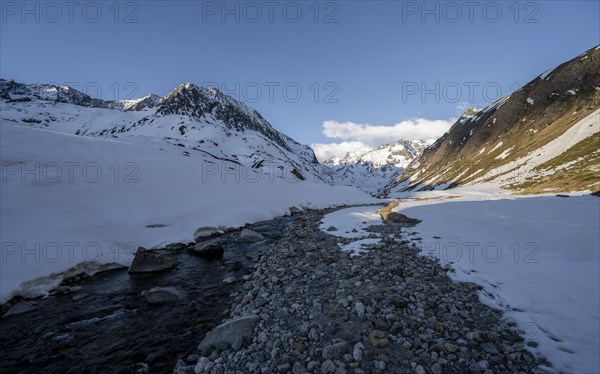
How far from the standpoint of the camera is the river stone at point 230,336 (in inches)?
287

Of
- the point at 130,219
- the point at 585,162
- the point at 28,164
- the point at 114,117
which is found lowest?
the point at 130,219

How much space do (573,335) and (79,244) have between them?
19.5m

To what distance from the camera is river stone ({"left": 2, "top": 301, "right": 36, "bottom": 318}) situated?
9.65 meters

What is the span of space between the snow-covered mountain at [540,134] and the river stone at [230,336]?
203ft

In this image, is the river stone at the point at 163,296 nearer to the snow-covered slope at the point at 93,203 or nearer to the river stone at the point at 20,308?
the river stone at the point at 20,308

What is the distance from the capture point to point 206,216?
24.6 m

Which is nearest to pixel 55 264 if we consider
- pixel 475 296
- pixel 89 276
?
pixel 89 276

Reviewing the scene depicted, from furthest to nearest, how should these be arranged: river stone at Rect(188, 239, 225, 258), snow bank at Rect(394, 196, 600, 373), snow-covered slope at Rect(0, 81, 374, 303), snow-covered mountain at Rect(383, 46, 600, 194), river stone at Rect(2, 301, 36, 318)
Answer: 1. snow-covered mountain at Rect(383, 46, 600, 194)
2. river stone at Rect(188, 239, 225, 258)
3. snow-covered slope at Rect(0, 81, 374, 303)
4. river stone at Rect(2, 301, 36, 318)
5. snow bank at Rect(394, 196, 600, 373)

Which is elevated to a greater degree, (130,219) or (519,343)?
(130,219)

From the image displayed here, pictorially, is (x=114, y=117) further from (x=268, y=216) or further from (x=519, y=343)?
(x=519, y=343)

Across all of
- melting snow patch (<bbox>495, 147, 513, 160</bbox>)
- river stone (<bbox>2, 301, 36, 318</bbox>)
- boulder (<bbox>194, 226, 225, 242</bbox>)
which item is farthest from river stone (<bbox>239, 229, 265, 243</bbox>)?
melting snow patch (<bbox>495, 147, 513, 160</bbox>)

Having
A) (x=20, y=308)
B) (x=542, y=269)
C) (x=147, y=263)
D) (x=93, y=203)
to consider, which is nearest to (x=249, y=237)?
(x=147, y=263)

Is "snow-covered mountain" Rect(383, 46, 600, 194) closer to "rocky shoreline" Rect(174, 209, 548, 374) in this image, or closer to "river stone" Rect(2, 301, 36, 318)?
"rocky shoreline" Rect(174, 209, 548, 374)

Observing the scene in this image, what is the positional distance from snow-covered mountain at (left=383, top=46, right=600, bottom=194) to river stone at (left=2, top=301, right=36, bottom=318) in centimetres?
6758
